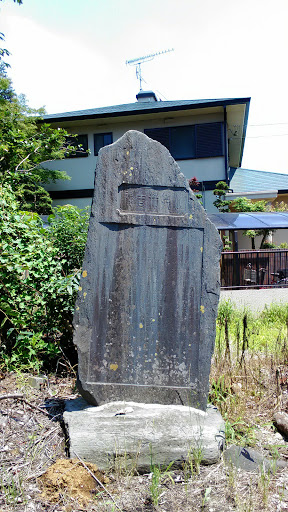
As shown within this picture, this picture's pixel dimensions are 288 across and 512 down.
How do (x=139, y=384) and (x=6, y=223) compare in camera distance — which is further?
(x=6, y=223)

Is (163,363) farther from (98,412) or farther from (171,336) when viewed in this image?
(98,412)

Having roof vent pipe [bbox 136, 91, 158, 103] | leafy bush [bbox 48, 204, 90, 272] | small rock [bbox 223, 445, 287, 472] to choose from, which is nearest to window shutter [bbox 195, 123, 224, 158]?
roof vent pipe [bbox 136, 91, 158, 103]

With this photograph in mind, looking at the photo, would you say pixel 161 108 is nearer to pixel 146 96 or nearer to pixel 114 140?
pixel 114 140

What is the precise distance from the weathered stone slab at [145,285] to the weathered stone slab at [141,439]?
248 mm

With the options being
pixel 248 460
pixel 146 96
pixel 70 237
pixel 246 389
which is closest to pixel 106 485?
pixel 248 460

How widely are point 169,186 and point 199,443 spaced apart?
1955 mm

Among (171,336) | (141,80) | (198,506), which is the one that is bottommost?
(198,506)

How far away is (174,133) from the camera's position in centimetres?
1669

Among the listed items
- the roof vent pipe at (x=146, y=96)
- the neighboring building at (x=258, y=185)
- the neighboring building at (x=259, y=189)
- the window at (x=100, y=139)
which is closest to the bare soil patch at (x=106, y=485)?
the neighboring building at (x=259, y=189)

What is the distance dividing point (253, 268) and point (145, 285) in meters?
8.99

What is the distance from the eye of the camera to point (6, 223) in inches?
178

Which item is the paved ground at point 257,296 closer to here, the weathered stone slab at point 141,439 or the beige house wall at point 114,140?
the beige house wall at point 114,140

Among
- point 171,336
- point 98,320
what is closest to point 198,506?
point 171,336

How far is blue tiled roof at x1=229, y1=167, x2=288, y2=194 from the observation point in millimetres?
21703
